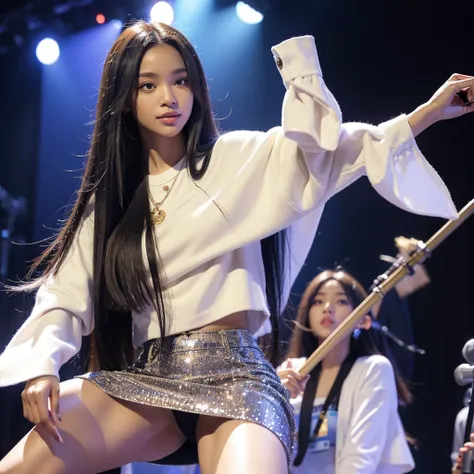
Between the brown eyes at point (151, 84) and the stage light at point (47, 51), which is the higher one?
the stage light at point (47, 51)

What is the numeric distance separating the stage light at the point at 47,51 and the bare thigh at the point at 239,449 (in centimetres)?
353

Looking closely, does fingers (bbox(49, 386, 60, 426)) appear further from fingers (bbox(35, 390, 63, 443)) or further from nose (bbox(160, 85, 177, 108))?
nose (bbox(160, 85, 177, 108))

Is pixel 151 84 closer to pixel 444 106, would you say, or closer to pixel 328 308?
pixel 444 106

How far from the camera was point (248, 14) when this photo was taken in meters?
4.40

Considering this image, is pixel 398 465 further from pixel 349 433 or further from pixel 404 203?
pixel 404 203

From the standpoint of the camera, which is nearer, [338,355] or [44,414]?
[44,414]

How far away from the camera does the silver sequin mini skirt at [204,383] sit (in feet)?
5.17

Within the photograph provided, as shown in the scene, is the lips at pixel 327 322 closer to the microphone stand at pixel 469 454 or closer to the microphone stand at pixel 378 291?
the microphone stand at pixel 378 291

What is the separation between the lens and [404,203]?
158 centimetres

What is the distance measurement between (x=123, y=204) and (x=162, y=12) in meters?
2.69

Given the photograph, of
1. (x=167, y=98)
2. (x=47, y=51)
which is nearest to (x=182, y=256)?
(x=167, y=98)

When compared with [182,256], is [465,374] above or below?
below

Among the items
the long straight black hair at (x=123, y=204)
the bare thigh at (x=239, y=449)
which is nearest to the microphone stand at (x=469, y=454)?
the long straight black hair at (x=123, y=204)

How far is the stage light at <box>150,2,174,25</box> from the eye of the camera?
4332 millimetres
